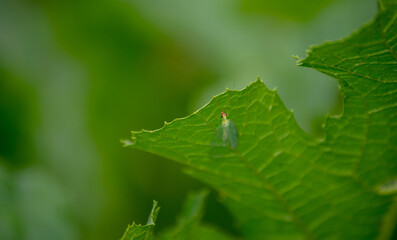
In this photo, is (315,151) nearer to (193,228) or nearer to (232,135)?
(232,135)

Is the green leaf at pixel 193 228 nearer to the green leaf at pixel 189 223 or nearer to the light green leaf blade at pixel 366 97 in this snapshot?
the green leaf at pixel 189 223

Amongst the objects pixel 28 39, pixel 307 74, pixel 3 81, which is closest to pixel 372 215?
pixel 307 74

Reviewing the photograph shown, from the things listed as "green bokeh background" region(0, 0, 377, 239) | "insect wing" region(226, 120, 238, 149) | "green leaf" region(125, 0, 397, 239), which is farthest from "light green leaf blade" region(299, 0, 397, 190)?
"green bokeh background" region(0, 0, 377, 239)

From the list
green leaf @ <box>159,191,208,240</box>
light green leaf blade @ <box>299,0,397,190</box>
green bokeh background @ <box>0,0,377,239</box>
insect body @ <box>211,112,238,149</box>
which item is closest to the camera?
light green leaf blade @ <box>299,0,397,190</box>

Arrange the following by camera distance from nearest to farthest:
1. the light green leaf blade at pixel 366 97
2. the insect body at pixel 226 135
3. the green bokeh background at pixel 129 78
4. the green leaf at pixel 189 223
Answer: the light green leaf blade at pixel 366 97, the insect body at pixel 226 135, the green leaf at pixel 189 223, the green bokeh background at pixel 129 78

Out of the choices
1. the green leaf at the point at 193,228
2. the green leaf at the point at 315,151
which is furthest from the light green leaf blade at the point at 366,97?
the green leaf at the point at 193,228

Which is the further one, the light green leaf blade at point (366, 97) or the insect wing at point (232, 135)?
the insect wing at point (232, 135)

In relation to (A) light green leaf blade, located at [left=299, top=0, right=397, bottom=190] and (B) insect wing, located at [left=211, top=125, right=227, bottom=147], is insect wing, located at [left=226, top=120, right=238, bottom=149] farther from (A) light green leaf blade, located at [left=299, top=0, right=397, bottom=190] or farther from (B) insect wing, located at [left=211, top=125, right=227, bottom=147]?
(A) light green leaf blade, located at [left=299, top=0, right=397, bottom=190]
